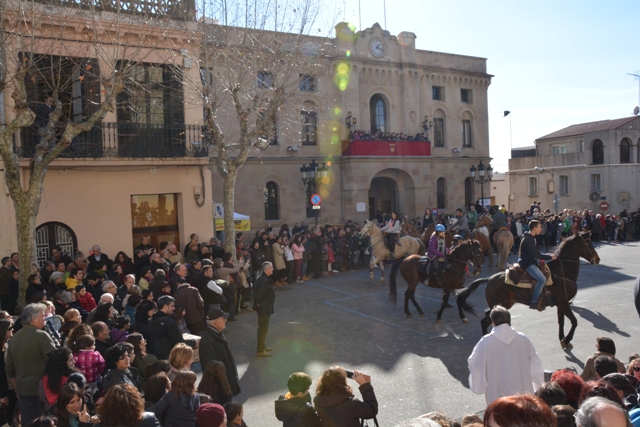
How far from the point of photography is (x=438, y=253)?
1341 centimetres

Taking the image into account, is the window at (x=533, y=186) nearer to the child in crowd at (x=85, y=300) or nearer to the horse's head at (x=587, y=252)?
the horse's head at (x=587, y=252)

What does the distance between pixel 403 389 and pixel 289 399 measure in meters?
3.95

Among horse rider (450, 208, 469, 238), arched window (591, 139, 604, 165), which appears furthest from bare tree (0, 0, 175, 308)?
arched window (591, 139, 604, 165)

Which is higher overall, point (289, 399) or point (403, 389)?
point (289, 399)

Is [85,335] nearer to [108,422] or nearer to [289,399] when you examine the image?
[108,422]

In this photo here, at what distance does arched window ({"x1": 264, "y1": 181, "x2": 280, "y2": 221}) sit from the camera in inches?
1109

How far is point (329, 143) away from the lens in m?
29.3

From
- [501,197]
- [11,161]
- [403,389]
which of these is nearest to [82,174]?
[11,161]

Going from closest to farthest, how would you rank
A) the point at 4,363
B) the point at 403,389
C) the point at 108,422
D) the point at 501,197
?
the point at 108,422, the point at 4,363, the point at 403,389, the point at 501,197

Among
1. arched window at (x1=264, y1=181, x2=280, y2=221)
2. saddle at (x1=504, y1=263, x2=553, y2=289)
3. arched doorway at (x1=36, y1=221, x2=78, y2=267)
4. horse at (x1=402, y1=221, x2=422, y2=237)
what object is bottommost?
saddle at (x1=504, y1=263, x2=553, y2=289)

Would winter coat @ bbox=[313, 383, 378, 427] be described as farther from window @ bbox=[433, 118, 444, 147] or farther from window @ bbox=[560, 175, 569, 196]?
window @ bbox=[560, 175, 569, 196]

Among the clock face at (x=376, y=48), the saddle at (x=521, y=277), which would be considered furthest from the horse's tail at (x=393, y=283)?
the clock face at (x=376, y=48)

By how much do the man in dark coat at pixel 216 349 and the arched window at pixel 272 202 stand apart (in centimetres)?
2068

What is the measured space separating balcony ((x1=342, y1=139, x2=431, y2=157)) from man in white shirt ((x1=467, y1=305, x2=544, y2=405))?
75.2 feet
